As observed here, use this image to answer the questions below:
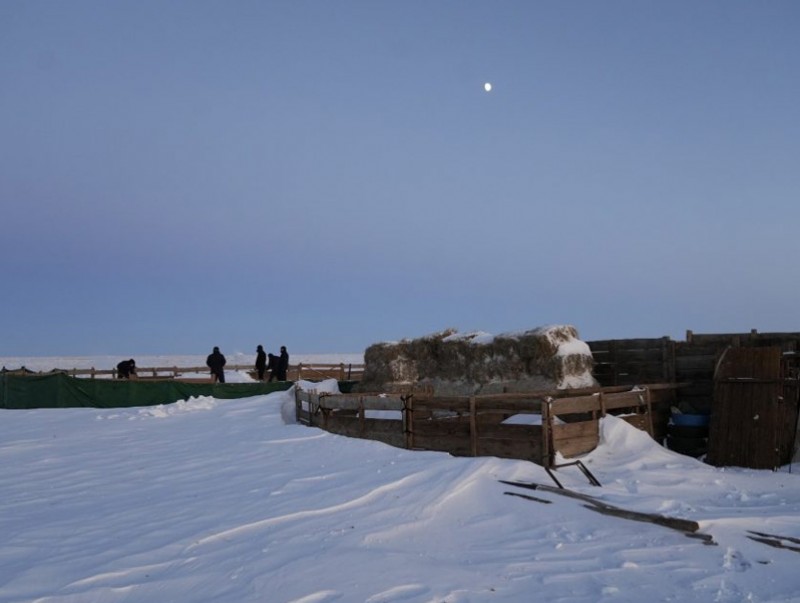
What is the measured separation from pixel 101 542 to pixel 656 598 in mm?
5724

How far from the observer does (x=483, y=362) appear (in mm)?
19484

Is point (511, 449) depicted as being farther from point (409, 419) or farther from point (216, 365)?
point (216, 365)

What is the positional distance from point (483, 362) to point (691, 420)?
600 cm

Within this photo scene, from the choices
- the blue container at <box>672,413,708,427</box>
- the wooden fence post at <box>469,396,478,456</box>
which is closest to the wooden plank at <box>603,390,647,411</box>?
the blue container at <box>672,413,708,427</box>

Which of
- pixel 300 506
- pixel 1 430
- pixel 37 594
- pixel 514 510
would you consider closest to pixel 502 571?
pixel 514 510

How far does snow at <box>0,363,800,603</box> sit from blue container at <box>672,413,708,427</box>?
192 cm

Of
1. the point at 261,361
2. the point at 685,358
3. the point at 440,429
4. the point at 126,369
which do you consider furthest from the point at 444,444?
the point at 126,369

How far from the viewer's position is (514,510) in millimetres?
8867

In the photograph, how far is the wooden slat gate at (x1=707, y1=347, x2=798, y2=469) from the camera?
44.1ft

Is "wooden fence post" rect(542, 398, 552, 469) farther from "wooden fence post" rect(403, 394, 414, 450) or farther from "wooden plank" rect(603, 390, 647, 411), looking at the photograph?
"wooden fence post" rect(403, 394, 414, 450)

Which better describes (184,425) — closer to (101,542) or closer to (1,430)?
(1,430)

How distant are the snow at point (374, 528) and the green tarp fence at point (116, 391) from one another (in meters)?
8.68

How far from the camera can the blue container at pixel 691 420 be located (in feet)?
48.6

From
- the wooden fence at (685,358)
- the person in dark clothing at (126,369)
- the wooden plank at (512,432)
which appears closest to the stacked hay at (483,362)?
the wooden fence at (685,358)
